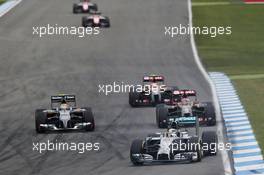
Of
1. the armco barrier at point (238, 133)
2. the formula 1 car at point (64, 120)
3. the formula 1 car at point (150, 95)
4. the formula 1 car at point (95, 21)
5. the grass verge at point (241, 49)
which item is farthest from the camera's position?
the formula 1 car at point (95, 21)

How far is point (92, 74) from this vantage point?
40.2 m

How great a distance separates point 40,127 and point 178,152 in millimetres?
6007

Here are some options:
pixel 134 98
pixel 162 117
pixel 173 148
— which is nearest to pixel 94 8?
pixel 134 98

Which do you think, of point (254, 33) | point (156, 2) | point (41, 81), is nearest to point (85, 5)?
point (156, 2)

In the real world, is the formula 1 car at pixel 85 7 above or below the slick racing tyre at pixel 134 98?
above

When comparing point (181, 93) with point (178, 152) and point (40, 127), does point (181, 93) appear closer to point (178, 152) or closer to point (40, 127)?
point (40, 127)

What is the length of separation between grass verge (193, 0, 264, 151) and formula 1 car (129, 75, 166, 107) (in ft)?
9.77

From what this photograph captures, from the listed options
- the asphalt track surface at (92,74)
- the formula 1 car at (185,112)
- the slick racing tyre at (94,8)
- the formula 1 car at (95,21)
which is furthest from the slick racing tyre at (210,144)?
the slick racing tyre at (94,8)

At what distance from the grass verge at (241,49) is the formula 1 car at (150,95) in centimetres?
298

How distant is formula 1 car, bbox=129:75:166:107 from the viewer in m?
31.6

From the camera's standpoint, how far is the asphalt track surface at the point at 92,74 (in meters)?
24.1

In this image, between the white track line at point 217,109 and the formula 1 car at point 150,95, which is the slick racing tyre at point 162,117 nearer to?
the white track line at point 217,109

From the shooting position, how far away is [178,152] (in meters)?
23.2

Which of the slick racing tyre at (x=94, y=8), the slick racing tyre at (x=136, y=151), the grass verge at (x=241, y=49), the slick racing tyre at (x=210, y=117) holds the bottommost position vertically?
the slick racing tyre at (x=136, y=151)
